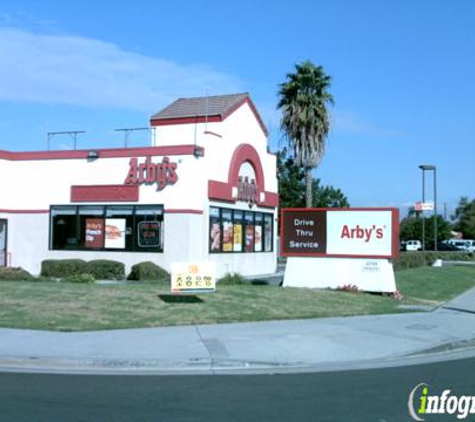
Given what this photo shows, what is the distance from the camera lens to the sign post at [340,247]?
20906 millimetres

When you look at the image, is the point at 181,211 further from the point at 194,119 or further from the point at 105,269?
the point at 194,119

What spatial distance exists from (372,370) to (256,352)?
1.97 meters

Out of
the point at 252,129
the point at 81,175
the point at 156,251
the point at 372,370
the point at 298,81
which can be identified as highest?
the point at 298,81

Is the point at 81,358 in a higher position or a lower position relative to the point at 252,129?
lower

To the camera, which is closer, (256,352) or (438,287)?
(256,352)

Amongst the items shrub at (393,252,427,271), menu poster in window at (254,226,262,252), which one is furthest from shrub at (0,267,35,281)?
shrub at (393,252,427,271)

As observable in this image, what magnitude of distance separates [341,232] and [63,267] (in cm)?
1053

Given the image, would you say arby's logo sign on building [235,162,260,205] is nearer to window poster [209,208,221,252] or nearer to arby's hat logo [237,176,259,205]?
arby's hat logo [237,176,259,205]

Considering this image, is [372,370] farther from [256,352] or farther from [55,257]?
[55,257]

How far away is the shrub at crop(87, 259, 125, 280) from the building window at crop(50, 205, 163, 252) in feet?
3.53

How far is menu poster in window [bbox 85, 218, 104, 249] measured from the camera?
2658cm

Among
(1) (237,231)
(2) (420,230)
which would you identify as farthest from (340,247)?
(2) (420,230)

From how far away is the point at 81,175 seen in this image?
26953 millimetres

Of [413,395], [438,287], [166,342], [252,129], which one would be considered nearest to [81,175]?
[252,129]
